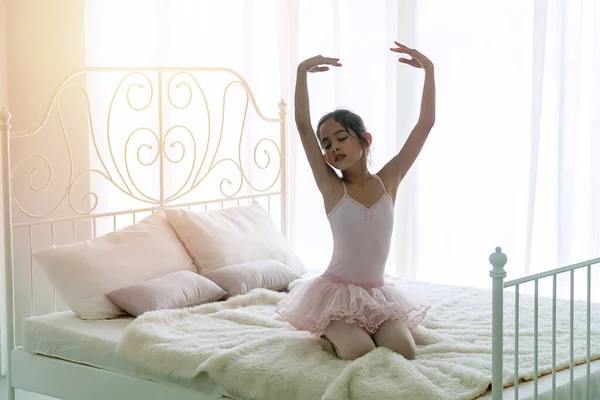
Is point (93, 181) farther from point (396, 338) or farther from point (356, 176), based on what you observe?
point (396, 338)

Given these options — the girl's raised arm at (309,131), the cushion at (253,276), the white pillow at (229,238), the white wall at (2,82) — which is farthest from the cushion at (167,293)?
the white wall at (2,82)

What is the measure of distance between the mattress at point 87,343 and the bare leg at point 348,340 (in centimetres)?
35

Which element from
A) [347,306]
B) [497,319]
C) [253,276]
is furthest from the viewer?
[253,276]

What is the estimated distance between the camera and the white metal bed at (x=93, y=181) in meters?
2.80

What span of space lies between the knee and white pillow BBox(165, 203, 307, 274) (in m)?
0.96

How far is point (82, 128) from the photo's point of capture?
158 inches

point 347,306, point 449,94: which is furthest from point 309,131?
point 449,94

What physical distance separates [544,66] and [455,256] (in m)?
0.88

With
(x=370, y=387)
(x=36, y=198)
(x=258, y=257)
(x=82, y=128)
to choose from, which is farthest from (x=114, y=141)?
(x=370, y=387)

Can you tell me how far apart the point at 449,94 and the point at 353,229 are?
53.8 inches

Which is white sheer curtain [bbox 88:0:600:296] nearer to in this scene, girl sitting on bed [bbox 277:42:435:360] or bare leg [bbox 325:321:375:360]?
girl sitting on bed [bbox 277:42:435:360]

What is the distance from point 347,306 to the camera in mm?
2449

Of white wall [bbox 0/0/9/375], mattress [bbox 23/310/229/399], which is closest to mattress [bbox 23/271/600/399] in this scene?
mattress [bbox 23/310/229/399]

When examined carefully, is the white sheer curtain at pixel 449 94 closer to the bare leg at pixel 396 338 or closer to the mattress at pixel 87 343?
the bare leg at pixel 396 338
